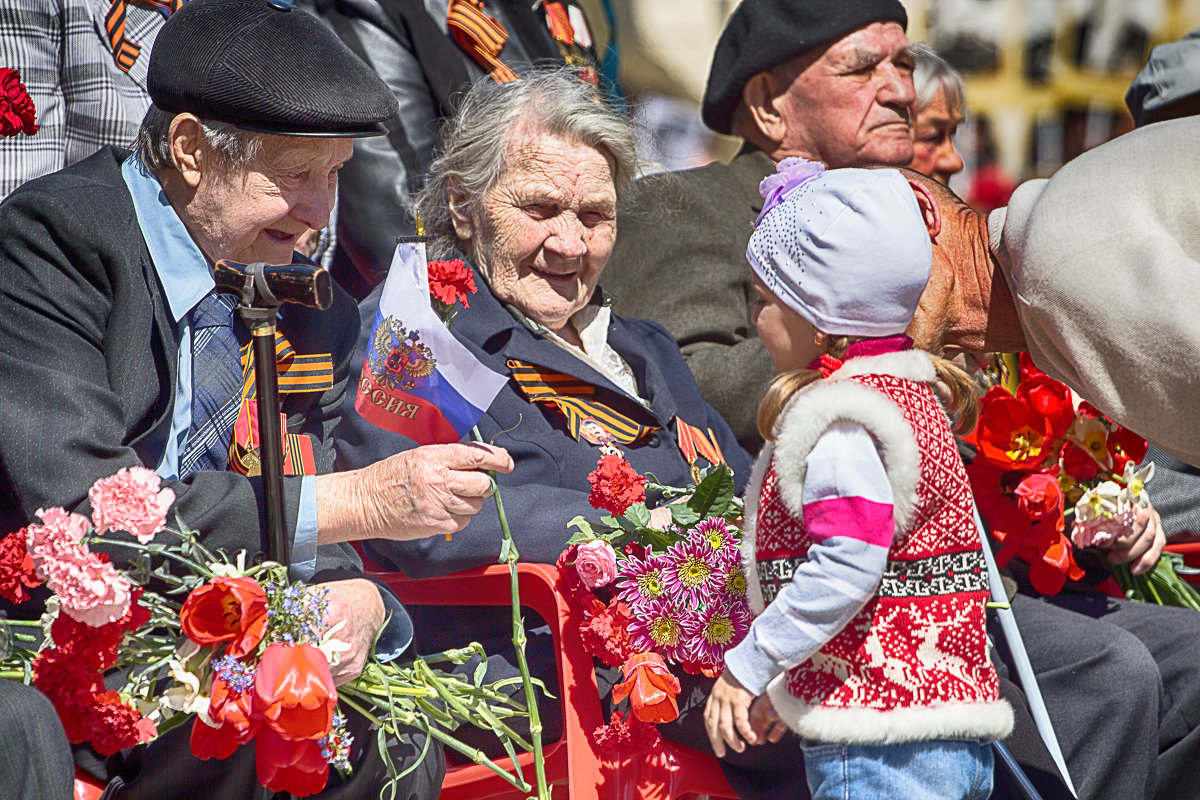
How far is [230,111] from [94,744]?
113 centimetres

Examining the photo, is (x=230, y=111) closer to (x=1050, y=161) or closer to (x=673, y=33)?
(x=673, y=33)

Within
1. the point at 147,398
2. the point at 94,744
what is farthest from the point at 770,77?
the point at 94,744

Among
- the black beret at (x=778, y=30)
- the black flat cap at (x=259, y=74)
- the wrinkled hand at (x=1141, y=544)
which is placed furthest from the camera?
the black beret at (x=778, y=30)

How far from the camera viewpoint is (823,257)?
2.24 m

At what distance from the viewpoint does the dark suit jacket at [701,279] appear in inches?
147

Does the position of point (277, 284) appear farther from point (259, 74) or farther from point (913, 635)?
point (913, 635)

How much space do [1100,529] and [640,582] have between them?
53.3 inches

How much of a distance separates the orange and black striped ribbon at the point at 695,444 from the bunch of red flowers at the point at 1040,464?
26.0 inches

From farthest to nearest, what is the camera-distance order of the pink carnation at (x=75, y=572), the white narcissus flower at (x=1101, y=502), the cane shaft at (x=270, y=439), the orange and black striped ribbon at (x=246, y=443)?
1. the white narcissus flower at (x=1101, y=502)
2. the orange and black striped ribbon at (x=246, y=443)
3. the cane shaft at (x=270, y=439)
4. the pink carnation at (x=75, y=572)

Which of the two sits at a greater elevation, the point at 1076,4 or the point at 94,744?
the point at 94,744

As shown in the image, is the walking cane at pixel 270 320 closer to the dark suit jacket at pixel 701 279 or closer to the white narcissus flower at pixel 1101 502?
the dark suit jacket at pixel 701 279

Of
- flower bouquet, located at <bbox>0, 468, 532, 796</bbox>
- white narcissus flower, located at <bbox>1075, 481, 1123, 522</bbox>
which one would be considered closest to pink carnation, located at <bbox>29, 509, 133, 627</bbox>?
flower bouquet, located at <bbox>0, 468, 532, 796</bbox>

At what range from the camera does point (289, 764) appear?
2.03 metres

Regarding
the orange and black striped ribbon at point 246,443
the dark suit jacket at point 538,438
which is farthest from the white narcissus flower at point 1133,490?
the orange and black striped ribbon at point 246,443
